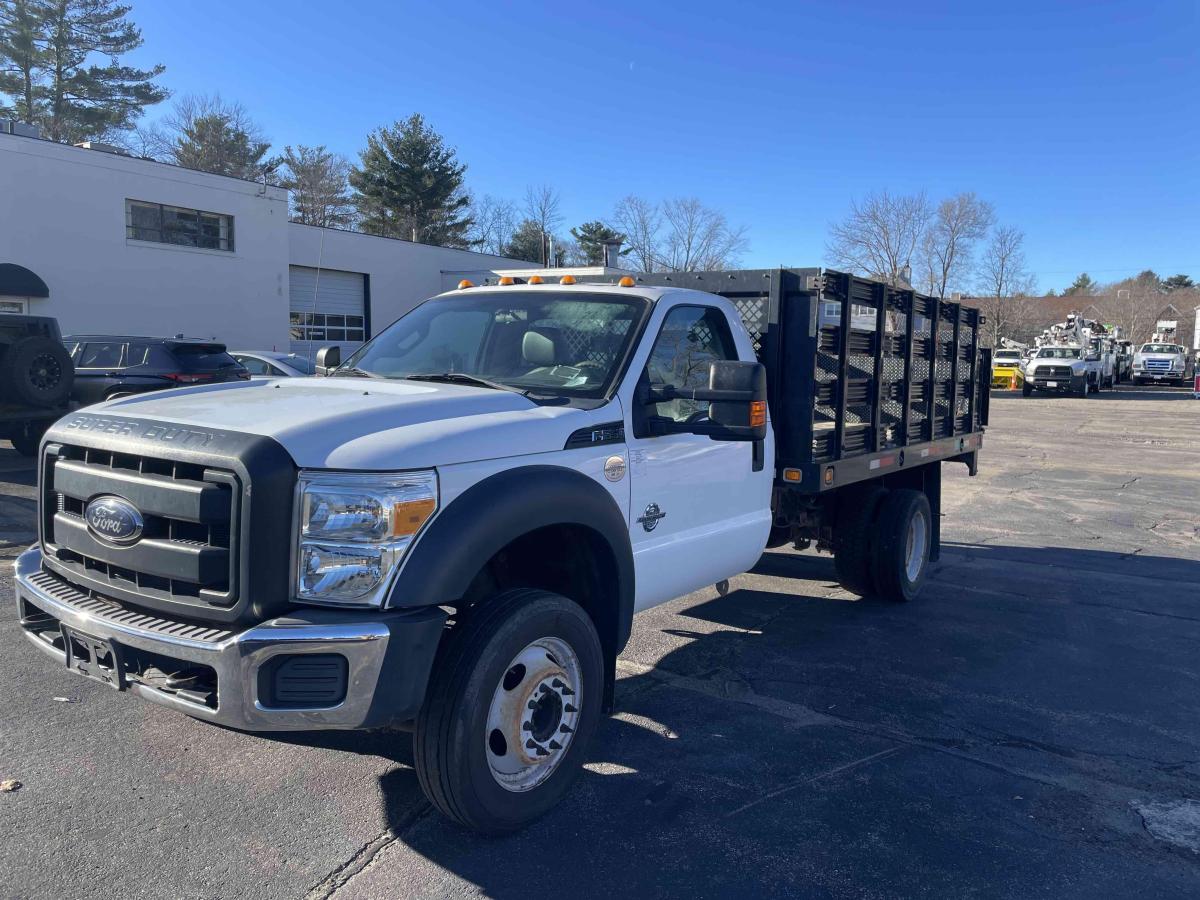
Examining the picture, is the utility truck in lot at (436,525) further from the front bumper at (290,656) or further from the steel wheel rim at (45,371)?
the steel wheel rim at (45,371)

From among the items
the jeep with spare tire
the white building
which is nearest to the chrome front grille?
the jeep with spare tire

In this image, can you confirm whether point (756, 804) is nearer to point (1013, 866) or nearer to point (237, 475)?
point (1013, 866)

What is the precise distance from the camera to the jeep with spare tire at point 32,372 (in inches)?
434

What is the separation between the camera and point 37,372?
36.8 feet

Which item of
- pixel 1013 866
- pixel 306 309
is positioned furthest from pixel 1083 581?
pixel 306 309

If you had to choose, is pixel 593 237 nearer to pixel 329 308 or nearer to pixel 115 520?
pixel 329 308

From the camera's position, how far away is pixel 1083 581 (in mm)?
7945

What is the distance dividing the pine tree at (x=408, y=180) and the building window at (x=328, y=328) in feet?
56.6

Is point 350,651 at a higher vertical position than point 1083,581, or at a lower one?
higher

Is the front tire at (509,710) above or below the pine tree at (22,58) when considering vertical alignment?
below

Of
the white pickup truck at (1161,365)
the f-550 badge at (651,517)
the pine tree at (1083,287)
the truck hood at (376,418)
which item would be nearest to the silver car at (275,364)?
the truck hood at (376,418)

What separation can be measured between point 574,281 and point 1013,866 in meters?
3.29

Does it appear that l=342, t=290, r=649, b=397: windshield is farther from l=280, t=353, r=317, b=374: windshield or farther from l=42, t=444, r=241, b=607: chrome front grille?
l=280, t=353, r=317, b=374: windshield

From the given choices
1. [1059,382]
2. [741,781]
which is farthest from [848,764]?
[1059,382]
